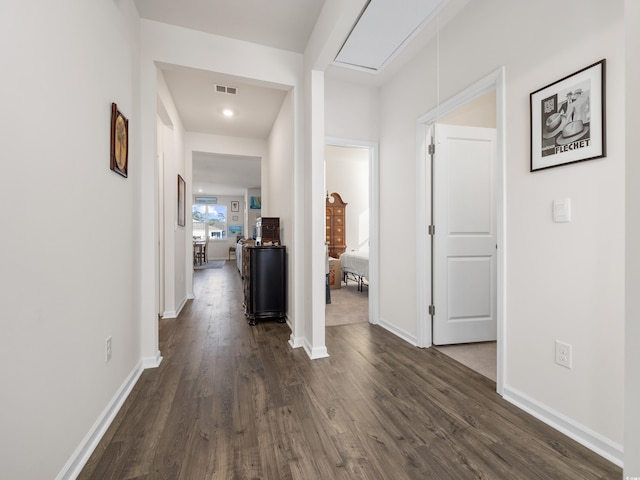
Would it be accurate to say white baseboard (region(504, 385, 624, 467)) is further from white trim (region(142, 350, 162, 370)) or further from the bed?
the bed

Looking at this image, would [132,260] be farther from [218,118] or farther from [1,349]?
[218,118]

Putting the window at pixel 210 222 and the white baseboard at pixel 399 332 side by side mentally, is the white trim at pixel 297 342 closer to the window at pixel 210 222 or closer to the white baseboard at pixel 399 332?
the white baseboard at pixel 399 332

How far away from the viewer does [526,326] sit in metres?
1.78

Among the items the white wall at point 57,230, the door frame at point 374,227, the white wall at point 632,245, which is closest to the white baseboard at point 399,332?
the door frame at point 374,227

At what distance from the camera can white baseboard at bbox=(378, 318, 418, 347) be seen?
9.32 feet

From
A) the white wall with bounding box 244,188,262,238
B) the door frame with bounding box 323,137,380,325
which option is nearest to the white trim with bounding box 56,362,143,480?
the door frame with bounding box 323,137,380,325

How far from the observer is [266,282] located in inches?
135

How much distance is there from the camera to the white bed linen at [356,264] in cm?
498

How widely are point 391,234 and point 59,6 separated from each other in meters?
2.89

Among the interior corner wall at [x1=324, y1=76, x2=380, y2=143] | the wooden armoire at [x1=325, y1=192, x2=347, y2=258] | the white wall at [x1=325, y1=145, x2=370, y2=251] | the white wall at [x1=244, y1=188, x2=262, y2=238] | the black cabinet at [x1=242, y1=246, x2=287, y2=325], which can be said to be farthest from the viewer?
the white wall at [x1=244, y1=188, x2=262, y2=238]

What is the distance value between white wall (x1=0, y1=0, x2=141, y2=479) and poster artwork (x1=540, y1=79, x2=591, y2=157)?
234 cm

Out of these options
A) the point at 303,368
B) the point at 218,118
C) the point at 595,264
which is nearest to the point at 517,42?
the point at 595,264

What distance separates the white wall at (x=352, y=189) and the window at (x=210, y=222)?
6.61m

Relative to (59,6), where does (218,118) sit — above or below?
above
